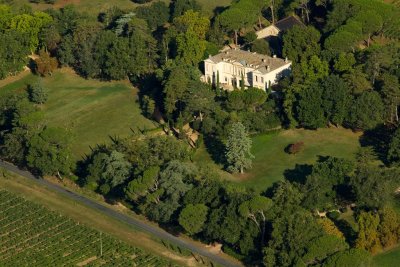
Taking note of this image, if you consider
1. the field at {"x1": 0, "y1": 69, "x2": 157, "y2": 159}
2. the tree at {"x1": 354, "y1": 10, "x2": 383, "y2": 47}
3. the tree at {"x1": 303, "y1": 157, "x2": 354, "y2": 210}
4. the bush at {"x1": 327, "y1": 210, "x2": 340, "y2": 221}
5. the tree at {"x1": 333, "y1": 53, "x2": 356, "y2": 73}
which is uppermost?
the tree at {"x1": 354, "y1": 10, "x2": 383, "y2": 47}

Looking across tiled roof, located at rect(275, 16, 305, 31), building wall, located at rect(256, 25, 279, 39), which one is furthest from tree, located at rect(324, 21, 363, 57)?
building wall, located at rect(256, 25, 279, 39)

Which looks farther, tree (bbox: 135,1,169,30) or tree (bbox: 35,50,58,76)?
tree (bbox: 135,1,169,30)

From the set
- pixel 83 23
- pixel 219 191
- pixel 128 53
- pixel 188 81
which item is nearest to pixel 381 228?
pixel 219 191

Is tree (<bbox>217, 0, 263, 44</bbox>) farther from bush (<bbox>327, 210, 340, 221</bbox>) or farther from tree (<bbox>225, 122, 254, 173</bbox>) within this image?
bush (<bbox>327, 210, 340, 221</bbox>)

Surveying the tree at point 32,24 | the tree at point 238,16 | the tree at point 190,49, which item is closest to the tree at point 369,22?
the tree at point 238,16

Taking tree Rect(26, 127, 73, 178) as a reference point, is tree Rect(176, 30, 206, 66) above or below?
above

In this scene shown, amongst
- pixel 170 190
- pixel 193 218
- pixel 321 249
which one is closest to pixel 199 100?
pixel 170 190
